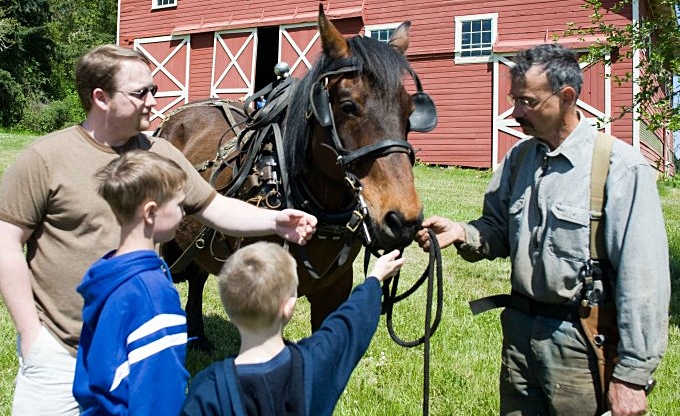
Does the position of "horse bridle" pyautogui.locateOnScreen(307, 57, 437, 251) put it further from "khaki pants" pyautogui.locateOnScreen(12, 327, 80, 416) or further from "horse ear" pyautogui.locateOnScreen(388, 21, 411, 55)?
"khaki pants" pyautogui.locateOnScreen(12, 327, 80, 416)

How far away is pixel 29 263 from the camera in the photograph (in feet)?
7.44

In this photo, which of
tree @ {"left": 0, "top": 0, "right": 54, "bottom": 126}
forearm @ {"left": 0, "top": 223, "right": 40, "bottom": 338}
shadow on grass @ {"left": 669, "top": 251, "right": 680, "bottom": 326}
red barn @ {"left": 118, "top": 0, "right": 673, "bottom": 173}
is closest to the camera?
forearm @ {"left": 0, "top": 223, "right": 40, "bottom": 338}

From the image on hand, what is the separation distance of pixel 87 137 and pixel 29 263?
522mm

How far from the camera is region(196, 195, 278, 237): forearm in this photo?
261cm

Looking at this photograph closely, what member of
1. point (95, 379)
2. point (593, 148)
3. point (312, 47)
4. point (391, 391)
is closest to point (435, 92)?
point (312, 47)

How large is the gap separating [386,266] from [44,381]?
1284 mm

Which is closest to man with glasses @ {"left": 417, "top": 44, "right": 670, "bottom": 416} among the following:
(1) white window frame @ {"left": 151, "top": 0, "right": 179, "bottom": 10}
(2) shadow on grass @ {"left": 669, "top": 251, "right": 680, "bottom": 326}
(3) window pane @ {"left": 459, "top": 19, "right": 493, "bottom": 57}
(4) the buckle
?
(4) the buckle

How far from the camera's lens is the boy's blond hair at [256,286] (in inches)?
63.4

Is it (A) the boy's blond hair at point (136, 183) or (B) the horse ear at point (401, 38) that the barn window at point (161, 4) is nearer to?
(B) the horse ear at point (401, 38)

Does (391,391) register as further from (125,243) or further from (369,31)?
(369,31)

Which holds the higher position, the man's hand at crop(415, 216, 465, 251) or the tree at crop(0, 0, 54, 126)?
the tree at crop(0, 0, 54, 126)

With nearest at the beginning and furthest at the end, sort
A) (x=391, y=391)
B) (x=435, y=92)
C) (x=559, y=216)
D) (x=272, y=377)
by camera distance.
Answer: (x=272, y=377) → (x=559, y=216) → (x=391, y=391) → (x=435, y=92)

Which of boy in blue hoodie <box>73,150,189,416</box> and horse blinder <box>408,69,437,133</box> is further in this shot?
horse blinder <box>408,69,437,133</box>

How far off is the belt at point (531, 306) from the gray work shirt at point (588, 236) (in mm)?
48
